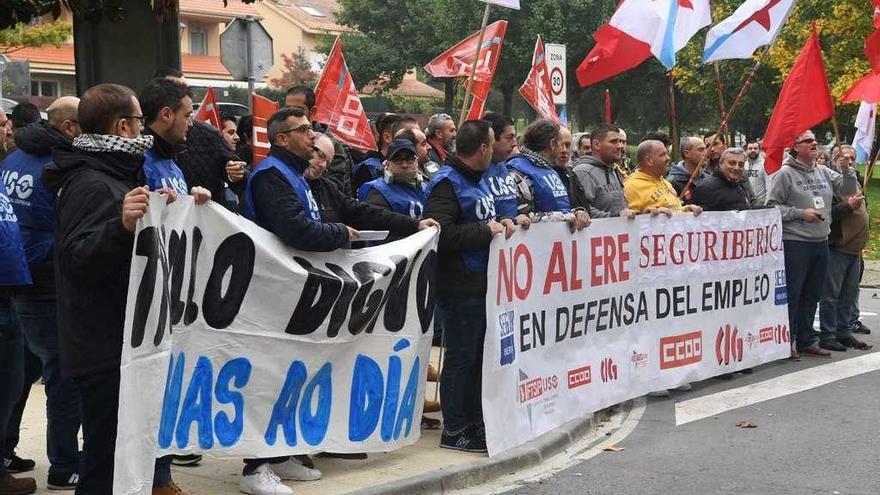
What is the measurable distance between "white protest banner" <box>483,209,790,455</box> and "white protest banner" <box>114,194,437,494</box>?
0.66 metres

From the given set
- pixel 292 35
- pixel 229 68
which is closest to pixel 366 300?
pixel 229 68

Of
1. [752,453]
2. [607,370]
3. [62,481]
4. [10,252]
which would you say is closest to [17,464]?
[62,481]

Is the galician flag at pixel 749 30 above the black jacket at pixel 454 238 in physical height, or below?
above

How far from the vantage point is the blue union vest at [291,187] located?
6.28 metres

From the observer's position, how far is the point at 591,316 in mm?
8602

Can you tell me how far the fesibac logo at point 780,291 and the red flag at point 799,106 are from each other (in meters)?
1.01

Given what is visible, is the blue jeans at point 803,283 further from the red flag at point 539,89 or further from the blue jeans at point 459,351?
the blue jeans at point 459,351

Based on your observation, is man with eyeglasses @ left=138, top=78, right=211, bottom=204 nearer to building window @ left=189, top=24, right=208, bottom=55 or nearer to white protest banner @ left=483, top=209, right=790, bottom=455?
white protest banner @ left=483, top=209, right=790, bottom=455

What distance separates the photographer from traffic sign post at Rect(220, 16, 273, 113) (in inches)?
513

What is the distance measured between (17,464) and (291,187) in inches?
86.9

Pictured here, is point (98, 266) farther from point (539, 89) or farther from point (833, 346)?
point (539, 89)

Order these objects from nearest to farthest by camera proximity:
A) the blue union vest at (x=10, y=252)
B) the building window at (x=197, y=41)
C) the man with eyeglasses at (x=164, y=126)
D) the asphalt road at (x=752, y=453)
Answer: the man with eyeglasses at (x=164, y=126) → the blue union vest at (x=10, y=252) → the asphalt road at (x=752, y=453) → the building window at (x=197, y=41)

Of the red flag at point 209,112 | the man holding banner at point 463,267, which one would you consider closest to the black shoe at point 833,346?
the man holding banner at point 463,267

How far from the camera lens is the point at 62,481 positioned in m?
6.37
